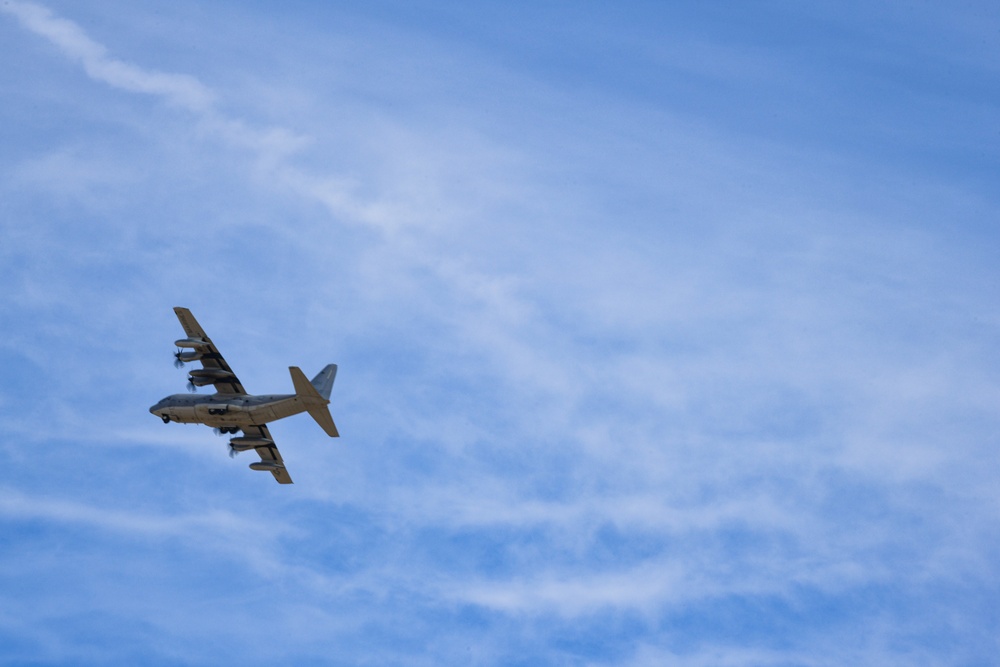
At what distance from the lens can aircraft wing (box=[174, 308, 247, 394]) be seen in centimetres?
13562

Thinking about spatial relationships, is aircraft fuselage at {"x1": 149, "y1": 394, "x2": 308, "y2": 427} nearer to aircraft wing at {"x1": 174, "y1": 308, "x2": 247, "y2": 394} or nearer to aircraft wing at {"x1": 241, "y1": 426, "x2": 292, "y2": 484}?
aircraft wing at {"x1": 174, "y1": 308, "x2": 247, "y2": 394}

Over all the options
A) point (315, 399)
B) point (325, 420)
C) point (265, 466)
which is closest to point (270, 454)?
point (265, 466)

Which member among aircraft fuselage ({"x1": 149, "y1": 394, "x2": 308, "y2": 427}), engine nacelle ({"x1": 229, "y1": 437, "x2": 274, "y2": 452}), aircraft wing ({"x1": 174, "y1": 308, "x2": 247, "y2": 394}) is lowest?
aircraft fuselage ({"x1": 149, "y1": 394, "x2": 308, "y2": 427})

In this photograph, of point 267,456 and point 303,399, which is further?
point 267,456

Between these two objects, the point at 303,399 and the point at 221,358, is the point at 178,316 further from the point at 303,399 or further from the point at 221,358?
the point at 303,399

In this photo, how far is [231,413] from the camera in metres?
135

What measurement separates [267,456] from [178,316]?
1958cm

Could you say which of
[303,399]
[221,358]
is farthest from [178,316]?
[303,399]

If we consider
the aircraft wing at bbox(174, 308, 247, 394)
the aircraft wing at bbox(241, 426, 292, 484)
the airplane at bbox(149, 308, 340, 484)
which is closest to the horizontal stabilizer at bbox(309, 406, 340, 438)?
the airplane at bbox(149, 308, 340, 484)

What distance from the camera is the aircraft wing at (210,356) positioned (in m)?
136

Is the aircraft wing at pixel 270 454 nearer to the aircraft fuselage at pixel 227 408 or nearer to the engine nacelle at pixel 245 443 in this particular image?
the engine nacelle at pixel 245 443

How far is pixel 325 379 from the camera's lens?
13912cm

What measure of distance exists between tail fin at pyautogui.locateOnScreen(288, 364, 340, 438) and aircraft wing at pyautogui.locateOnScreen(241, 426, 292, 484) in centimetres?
1031

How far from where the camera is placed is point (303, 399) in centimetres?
13050
